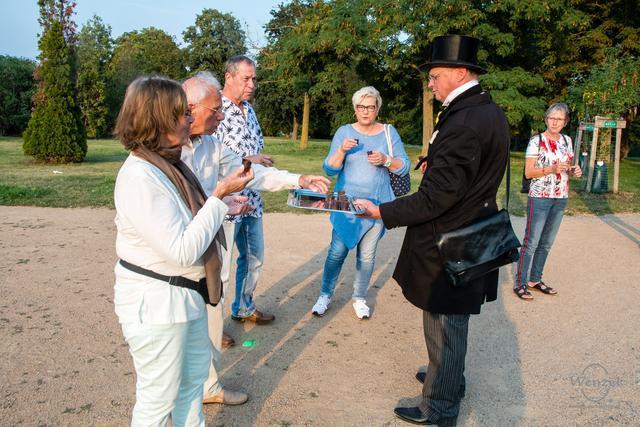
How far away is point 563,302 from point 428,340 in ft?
10.1

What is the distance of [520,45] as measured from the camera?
25297 millimetres

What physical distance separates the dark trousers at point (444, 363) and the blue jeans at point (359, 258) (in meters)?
1.69

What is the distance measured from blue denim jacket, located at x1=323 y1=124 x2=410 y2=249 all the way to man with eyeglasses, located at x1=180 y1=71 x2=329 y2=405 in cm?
128

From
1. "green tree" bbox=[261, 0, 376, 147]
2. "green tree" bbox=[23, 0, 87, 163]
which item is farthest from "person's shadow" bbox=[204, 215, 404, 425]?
"green tree" bbox=[261, 0, 376, 147]

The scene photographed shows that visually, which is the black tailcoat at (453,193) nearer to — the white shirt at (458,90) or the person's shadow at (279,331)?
the white shirt at (458,90)

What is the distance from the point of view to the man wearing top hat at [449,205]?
2.80 metres

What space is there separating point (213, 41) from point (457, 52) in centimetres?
5679

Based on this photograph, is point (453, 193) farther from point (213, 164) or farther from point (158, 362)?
point (158, 362)

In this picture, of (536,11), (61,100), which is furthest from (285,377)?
(536,11)

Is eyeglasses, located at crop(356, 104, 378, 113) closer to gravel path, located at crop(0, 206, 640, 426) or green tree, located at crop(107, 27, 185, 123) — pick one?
gravel path, located at crop(0, 206, 640, 426)

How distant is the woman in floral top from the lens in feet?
17.6

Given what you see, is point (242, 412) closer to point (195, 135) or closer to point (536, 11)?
point (195, 135)

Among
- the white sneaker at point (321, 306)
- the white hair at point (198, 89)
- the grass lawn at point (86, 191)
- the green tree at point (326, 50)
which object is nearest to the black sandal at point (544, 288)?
the white sneaker at point (321, 306)

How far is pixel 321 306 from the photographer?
500cm
